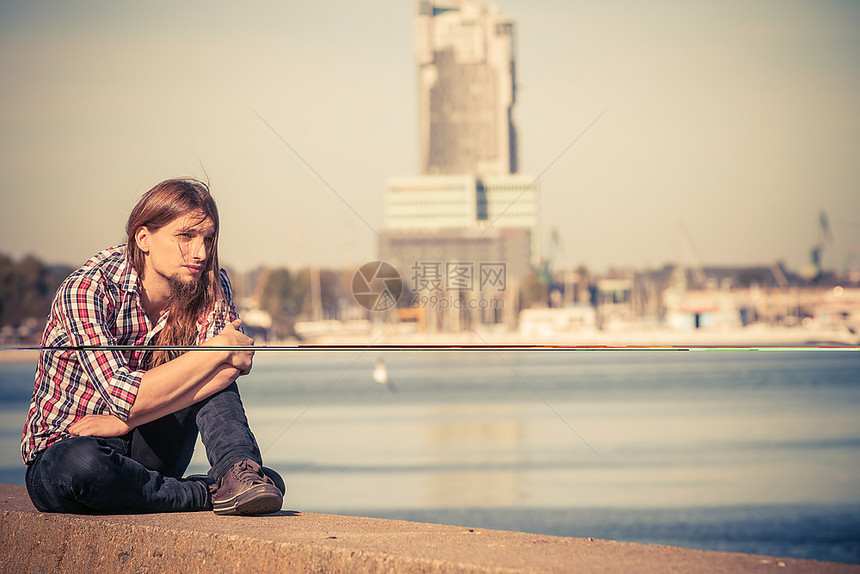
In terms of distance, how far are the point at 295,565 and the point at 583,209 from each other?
735 cm

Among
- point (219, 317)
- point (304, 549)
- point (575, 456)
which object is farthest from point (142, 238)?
point (575, 456)

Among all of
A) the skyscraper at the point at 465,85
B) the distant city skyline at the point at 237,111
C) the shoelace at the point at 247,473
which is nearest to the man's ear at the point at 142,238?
the distant city skyline at the point at 237,111

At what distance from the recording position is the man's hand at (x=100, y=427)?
198cm

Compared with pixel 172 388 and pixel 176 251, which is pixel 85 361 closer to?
pixel 172 388

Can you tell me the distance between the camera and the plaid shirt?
1.98 metres

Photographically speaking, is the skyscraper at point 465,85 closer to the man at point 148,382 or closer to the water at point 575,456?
the water at point 575,456

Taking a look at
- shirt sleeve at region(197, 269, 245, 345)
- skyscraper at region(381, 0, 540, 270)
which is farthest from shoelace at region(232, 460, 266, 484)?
skyscraper at region(381, 0, 540, 270)

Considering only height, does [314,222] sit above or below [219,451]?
above

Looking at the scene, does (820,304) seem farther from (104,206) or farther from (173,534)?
Answer: (173,534)

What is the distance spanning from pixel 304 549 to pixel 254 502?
330mm

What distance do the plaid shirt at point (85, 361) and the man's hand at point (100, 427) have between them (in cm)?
2

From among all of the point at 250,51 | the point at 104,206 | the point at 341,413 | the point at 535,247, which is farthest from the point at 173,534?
the point at 341,413

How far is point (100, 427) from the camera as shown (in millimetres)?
1986

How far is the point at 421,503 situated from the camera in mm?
12234
